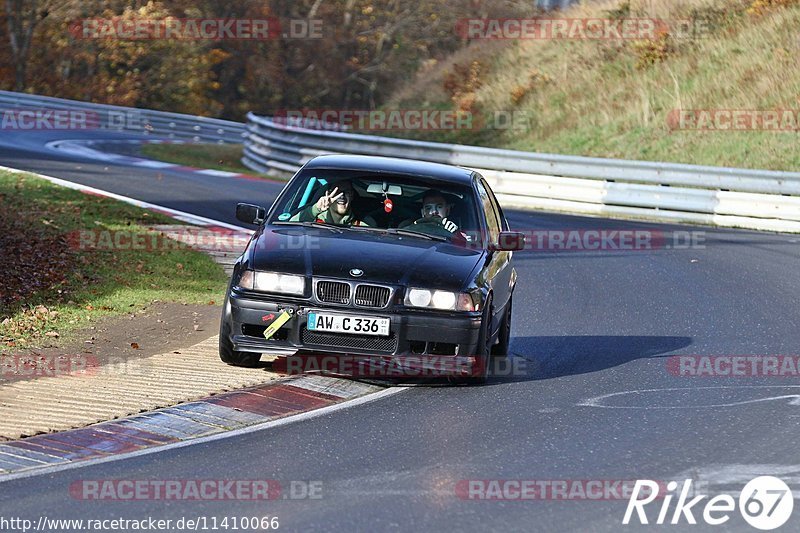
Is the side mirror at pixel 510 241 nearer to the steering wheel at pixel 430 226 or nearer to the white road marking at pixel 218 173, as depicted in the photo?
the steering wheel at pixel 430 226

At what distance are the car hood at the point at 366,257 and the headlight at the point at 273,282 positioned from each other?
44mm

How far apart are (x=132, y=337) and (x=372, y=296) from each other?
9.32ft

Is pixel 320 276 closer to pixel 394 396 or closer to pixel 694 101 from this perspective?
pixel 394 396

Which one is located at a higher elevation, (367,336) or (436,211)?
Answer: (436,211)

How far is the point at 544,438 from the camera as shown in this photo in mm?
7777

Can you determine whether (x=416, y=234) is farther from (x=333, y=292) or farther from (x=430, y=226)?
(x=333, y=292)

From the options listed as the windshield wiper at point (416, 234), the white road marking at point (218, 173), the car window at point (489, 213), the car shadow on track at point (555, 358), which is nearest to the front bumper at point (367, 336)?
the car shadow on track at point (555, 358)

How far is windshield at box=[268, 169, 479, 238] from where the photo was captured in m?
10.2

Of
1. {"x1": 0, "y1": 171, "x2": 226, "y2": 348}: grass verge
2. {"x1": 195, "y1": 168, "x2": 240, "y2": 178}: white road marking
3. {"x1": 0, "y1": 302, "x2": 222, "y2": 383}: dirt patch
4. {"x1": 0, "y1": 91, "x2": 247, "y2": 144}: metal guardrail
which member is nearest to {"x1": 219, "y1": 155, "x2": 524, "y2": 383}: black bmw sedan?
{"x1": 0, "y1": 302, "x2": 222, "y2": 383}: dirt patch

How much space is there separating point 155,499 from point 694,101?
1100 inches

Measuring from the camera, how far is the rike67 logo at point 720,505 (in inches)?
237

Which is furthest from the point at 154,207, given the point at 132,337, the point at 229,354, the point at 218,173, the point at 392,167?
the point at 229,354

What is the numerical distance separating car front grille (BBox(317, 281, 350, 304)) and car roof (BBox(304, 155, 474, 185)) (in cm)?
172

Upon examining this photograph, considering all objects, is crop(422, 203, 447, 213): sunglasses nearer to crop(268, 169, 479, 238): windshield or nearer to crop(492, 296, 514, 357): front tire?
crop(268, 169, 479, 238): windshield
